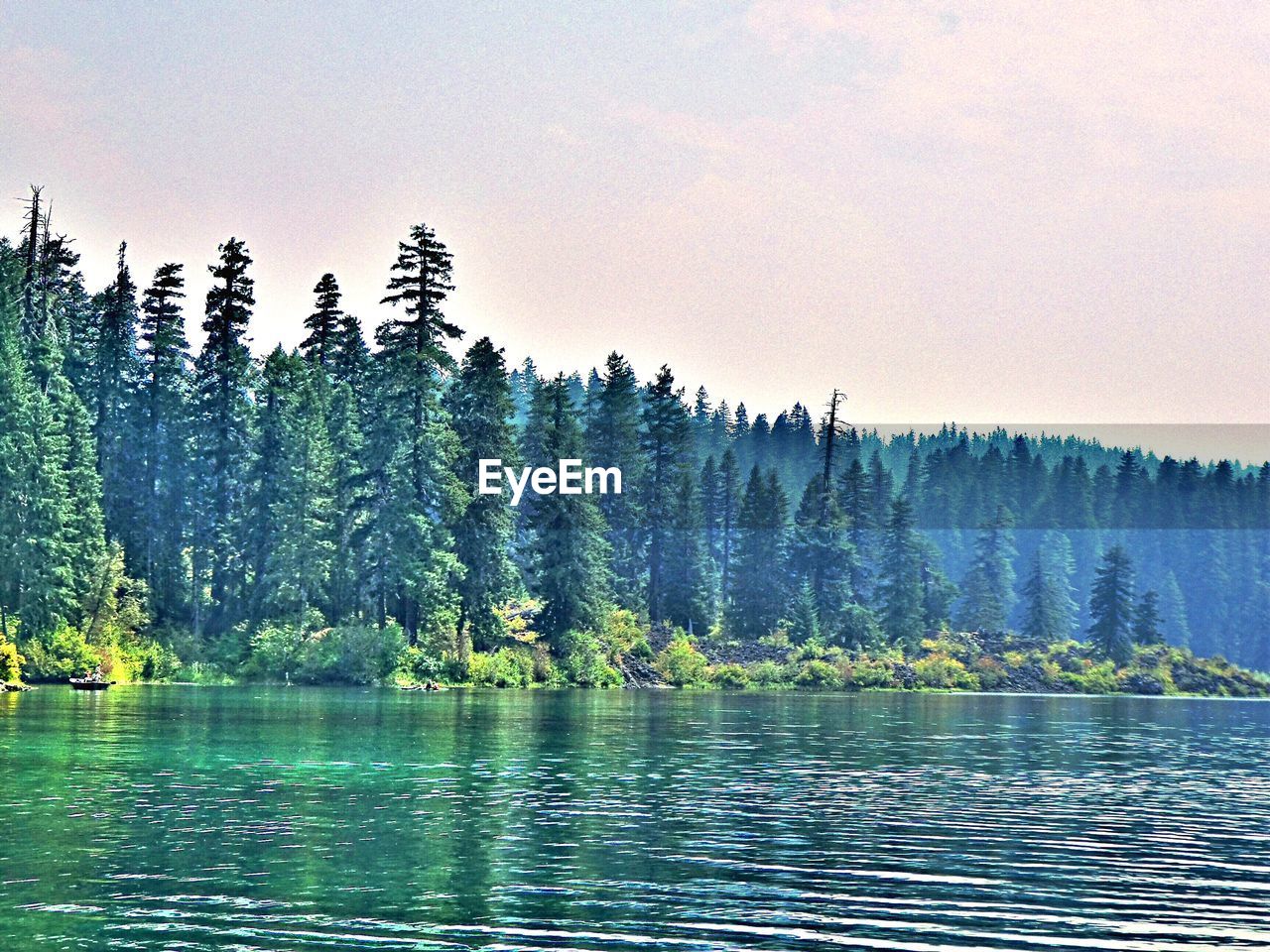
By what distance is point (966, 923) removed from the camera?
22.0 metres

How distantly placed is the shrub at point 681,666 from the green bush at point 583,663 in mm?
7773

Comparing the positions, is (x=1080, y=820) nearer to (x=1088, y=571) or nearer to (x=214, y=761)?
(x=214, y=761)

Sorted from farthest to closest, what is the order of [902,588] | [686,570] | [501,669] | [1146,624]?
[1146,624]
[902,588]
[686,570]
[501,669]

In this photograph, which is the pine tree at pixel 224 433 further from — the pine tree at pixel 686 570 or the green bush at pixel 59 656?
the pine tree at pixel 686 570

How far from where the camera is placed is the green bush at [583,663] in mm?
Answer: 107062

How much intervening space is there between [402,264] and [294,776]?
67.3 metres

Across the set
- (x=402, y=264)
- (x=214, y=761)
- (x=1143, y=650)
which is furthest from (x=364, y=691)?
(x=1143, y=650)

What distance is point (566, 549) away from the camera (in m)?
110

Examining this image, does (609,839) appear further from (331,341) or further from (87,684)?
(331,341)

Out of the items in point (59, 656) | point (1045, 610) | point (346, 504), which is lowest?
point (59, 656)

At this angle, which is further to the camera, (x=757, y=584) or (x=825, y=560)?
(x=825, y=560)

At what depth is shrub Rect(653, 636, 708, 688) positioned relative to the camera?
116375 millimetres

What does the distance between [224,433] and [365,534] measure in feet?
44.0

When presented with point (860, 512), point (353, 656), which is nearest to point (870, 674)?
point (860, 512)
